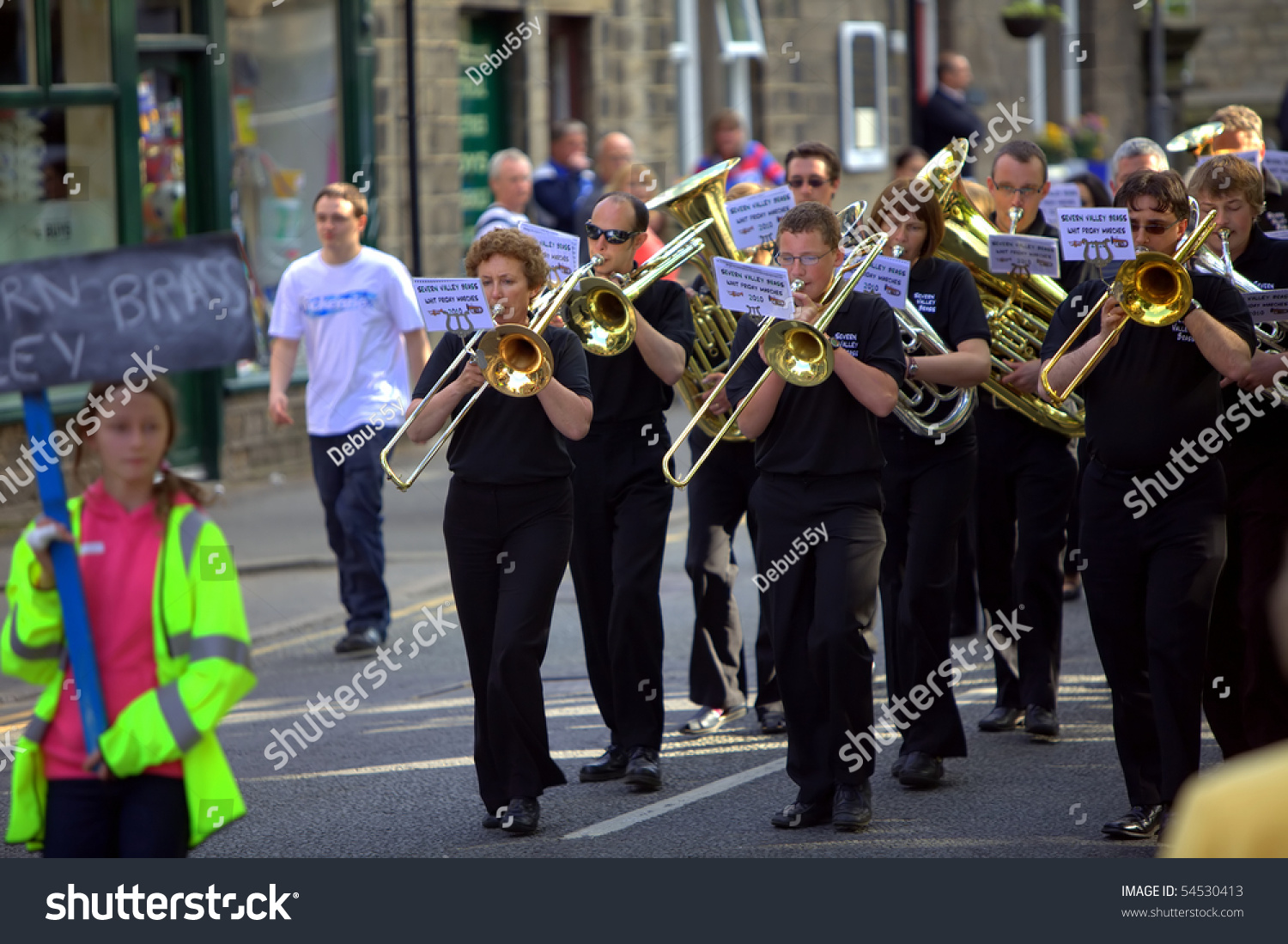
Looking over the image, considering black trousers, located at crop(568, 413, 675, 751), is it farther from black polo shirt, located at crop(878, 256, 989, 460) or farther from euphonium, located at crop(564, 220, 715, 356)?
black polo shirt, located at crop(878, 256, 989, 460)

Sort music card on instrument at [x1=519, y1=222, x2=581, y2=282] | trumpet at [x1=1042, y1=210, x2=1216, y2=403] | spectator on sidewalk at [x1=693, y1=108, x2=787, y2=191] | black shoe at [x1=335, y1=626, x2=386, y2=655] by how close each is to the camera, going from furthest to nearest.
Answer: spectator on sidewalk at [x1=693, y1=108, x2=787, y2=191] → black shoe at [x1=335, y1=626, x2=386, y2=655] → music card on instrument at [x1=519, y1=222, x2=581, y2=282] → trumpet at [x1=1042, y1=210, x2=1216, y2=403]

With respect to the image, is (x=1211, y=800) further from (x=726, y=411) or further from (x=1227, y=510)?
(x=726, y=411)

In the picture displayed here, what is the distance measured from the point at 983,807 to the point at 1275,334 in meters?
1.85

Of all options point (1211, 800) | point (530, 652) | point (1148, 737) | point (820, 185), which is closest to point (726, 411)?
point (820, 185)

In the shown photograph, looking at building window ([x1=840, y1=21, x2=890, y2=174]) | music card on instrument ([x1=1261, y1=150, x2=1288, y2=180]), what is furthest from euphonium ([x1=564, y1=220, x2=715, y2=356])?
building window ([x1=840, y1=21, x2=890, y2=174])

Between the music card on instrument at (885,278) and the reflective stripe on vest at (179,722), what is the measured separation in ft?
9.58

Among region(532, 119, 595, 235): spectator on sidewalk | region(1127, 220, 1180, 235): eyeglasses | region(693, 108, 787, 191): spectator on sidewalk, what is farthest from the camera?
region(693, 108, 787, 191): spectator on sidewalk

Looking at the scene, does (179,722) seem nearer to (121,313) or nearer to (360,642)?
(121,313)

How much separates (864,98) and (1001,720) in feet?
49.0

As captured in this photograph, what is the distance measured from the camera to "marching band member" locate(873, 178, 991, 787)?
629 centimetres

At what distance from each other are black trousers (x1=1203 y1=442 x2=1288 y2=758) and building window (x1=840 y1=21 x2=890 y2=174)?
591 inches

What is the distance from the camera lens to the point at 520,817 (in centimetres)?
570

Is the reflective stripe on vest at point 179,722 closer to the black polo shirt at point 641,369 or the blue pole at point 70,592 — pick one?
the blue pole at point 70,592

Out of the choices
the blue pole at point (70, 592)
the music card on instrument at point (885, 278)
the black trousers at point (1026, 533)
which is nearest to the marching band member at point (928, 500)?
the music card on instrument at point (885, 278)
